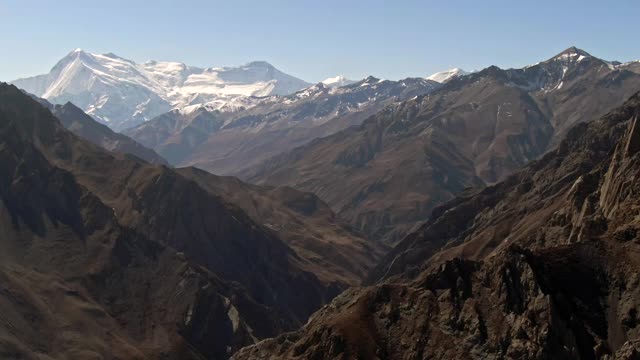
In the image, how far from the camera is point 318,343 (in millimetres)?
133875

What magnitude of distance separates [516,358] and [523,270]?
13.6m

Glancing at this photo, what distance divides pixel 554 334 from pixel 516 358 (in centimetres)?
583

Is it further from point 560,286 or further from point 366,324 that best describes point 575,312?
point 366,324

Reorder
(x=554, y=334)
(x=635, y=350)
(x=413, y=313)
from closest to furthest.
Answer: (x=635, y=350), (x=554, y=334), (x=413, y=313)

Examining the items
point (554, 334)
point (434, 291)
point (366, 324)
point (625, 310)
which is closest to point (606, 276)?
point (625, 310)

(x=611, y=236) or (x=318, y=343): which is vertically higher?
(x=611, y=236)

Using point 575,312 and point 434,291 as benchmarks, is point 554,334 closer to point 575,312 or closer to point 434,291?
point 575,312

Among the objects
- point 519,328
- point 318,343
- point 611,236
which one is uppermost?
point 611,236

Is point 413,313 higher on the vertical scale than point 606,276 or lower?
lower

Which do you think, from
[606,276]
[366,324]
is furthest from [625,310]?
[366,324]

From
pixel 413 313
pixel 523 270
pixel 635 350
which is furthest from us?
pixel 413 313

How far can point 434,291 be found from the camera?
133250 mm

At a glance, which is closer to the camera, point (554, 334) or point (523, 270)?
point (554, 334)

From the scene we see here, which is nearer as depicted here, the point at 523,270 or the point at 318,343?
the point at 523,270
